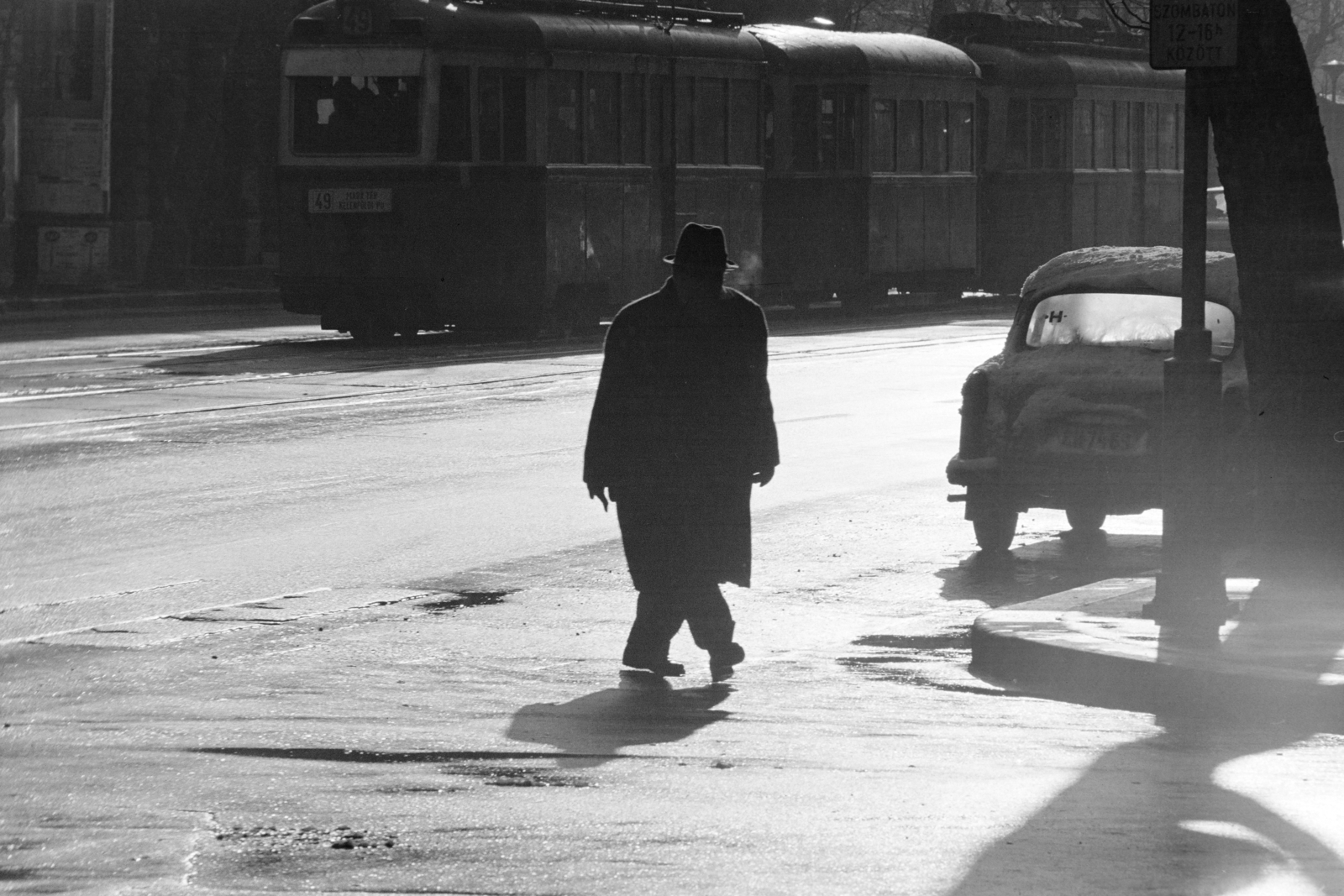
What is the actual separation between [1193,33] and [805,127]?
24.8 metres

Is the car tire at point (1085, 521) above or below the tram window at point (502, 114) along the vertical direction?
below

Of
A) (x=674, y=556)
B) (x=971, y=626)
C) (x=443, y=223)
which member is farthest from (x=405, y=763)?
(x=443, y=223)

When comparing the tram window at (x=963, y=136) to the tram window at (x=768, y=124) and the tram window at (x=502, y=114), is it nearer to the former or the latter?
the tram window at (x=768, y=124)

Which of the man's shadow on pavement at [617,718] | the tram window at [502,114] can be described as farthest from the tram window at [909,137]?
the man's shadow on pavement at [617,718]

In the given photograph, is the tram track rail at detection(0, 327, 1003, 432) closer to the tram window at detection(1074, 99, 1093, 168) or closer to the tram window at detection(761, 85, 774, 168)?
the tram window at detection(761, 85, 774, 168)

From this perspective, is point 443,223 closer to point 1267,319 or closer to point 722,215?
point 722,215

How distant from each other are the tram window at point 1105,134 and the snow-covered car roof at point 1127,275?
2744 cm

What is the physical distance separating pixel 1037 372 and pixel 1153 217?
1213 inches

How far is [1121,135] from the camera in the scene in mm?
41188

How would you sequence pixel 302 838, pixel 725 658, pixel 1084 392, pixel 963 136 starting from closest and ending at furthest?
pixel 302 838
pixel 725 658
pixel 1084 392
pixel 963 136

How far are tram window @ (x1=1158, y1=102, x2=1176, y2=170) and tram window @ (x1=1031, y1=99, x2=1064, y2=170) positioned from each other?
4.17 metres

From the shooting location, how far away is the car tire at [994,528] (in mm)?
12406

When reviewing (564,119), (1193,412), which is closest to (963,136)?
(564,119)

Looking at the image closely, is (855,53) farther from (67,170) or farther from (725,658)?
(725,658)
